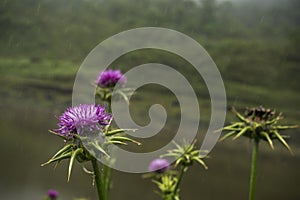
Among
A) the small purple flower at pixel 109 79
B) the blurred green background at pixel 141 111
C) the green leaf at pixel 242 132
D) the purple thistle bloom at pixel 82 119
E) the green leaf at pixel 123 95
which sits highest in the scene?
the blurred green background at pixel 141 111

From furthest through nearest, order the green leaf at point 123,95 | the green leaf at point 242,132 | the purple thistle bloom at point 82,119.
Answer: the green leaf at point 123,95
the green leaf at point 242,132
the purple thistle bloom at point 82,119

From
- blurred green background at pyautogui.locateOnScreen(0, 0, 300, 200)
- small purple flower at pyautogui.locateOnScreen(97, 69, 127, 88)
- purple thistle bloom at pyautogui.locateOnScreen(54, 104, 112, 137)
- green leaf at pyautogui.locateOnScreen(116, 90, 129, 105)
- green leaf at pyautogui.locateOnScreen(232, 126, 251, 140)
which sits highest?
blurred green background at pyautogui.locateOnScreen(0, 0, 300, 200)

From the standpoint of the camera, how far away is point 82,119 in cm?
345

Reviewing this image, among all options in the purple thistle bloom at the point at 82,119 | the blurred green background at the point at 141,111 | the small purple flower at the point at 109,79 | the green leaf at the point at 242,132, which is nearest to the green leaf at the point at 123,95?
the small purple flower at the point at 109,79

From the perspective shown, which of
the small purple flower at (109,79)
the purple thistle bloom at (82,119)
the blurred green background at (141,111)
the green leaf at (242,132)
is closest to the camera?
the purple thistle bloom at (82,119)

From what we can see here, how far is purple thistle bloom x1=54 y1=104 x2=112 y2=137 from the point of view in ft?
Answer: 11.2

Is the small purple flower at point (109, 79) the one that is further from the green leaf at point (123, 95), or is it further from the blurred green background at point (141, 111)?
the blurred green background at point (141, 111)

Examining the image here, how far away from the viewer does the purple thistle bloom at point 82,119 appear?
3418mm

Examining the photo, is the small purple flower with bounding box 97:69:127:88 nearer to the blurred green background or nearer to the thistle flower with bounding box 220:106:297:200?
the thistle flower with bounding box 220:106:297:200

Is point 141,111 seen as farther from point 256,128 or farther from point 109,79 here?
point 256,128

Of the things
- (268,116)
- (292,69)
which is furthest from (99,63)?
(268,116)

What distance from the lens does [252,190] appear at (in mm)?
4488

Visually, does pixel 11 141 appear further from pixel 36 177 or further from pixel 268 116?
pixel 268 116

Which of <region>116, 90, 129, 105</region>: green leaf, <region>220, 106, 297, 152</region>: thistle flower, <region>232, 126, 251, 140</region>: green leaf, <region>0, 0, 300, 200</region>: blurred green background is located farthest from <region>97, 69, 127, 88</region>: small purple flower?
<region>0, 0, 300, 200</region>: blurred green background
